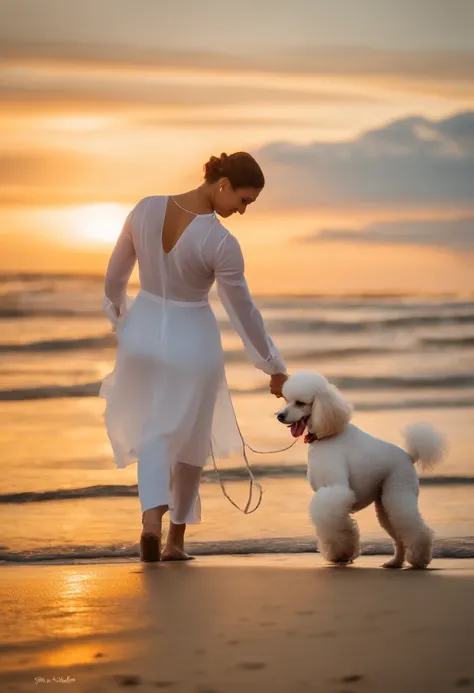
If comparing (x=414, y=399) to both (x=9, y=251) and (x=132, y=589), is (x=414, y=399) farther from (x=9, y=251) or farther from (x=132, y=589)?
(x=9, y=251)

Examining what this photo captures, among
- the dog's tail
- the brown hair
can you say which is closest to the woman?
the brown hair

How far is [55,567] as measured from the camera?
17.9 ft

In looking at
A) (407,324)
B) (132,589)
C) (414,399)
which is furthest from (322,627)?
(407,324)

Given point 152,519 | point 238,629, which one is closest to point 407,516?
point 152,519

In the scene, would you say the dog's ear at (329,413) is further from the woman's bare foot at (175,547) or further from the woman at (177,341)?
the woman's bare foot at (175,547)

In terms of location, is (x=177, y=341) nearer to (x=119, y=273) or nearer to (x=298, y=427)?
(x=119, y=273)

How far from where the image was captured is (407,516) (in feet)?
16.6

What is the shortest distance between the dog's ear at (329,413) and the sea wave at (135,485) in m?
2.52

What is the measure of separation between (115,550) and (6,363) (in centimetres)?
1066

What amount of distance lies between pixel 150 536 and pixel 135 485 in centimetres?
241

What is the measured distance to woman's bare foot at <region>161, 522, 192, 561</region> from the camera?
550 cm

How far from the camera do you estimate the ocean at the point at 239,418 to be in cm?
627

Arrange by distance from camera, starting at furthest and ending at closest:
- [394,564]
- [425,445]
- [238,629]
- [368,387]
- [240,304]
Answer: [368,387] → [240,304] → [394,564] → [425,445] → [238,629]

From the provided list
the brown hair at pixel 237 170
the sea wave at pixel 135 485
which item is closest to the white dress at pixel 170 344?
the brown hair at pixel 237 170
